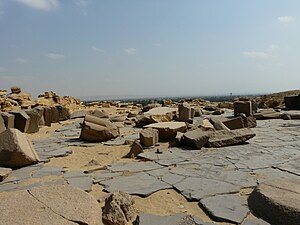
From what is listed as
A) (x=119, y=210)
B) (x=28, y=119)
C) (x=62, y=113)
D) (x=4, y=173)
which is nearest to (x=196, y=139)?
(x=119, y=210)

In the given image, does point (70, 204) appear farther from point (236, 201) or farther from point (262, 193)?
point (262, 193)

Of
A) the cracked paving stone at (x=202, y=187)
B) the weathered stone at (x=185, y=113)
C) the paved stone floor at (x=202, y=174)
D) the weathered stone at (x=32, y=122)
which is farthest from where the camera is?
the weathered stone at (x=185, y=113)

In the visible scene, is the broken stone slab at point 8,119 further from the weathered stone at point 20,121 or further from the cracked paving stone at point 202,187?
the cracked paving stone at point 202,187

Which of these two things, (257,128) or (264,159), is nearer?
(264,159)

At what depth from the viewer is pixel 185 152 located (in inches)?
213

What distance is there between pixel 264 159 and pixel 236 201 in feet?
6.50

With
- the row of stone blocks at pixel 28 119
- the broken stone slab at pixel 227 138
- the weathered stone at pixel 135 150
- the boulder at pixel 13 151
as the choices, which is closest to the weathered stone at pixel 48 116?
the row of stone blocks at pixel 28 119

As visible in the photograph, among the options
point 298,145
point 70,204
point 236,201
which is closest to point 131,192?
point 70,204

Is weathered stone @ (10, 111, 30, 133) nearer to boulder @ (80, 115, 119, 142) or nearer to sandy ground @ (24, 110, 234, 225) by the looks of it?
boulder @ (80, 115, 119, 142)

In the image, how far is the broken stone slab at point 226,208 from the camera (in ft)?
8.71

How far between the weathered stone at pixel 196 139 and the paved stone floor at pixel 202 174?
0.58ft

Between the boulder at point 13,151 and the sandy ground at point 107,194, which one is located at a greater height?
the boulder at point 13,151

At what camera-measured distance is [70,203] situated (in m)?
2.69

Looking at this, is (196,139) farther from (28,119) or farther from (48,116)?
(48,116)
